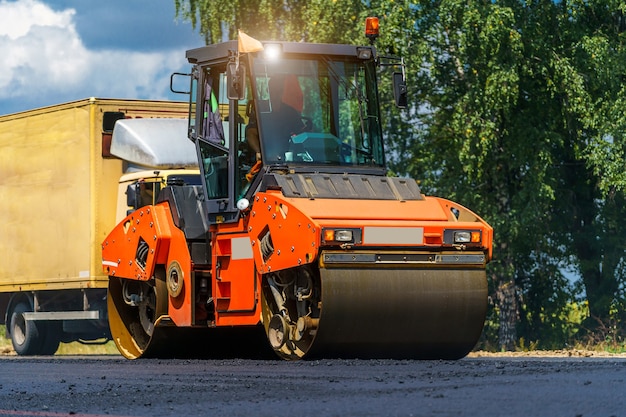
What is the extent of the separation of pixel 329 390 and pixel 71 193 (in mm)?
11344

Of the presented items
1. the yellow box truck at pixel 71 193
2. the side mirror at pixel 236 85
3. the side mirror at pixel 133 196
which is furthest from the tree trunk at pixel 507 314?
the side mirror at pixel 236 85

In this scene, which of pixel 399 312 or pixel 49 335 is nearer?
pixel 399 312

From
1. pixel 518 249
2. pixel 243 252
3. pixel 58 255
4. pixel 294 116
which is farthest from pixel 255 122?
pixel 518 249

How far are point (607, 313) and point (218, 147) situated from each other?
17.1m

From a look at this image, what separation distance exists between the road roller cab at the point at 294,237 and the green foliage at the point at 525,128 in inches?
462

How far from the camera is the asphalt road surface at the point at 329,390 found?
8.41 m

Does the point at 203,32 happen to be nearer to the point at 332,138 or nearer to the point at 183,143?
the point at 183,143

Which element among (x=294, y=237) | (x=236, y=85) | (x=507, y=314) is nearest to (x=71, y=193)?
(x=236, y=85)

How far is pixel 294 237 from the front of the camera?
13.0 metres

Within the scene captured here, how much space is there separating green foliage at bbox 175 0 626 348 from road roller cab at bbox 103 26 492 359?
462 inches

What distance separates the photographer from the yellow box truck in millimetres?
19422

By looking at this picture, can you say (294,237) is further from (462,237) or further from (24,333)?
(24,333)

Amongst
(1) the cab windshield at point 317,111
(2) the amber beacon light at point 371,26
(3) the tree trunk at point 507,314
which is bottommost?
(3) the tree trunk at point 507,314

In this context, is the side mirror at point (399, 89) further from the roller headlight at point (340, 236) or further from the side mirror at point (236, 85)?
the roller headlight at point (340, 236)
